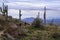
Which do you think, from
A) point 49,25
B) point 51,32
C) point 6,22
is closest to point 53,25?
point 49,25

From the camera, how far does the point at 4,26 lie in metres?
16.6

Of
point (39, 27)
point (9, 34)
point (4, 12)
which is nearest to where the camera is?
point (9, 34)

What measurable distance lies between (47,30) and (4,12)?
379 cm

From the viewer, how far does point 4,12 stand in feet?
62.8

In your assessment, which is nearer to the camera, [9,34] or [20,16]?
[9,34]

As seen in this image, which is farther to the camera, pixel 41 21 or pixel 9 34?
pixel 41 21

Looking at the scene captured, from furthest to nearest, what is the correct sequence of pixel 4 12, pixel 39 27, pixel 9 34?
pixel 4 12 < pixel 39 27 < pixel 9 34

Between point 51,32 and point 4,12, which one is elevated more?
point 4,12

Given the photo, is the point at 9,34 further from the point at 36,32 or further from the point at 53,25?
the point at 53,25

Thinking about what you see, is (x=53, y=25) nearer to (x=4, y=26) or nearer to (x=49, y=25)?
(x=49, y=25)

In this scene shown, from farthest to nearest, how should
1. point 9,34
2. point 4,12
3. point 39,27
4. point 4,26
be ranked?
1. point 4,12
2. point 39,27
3. point 4,26
4. point 9,34

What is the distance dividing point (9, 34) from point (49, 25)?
12.6 ft

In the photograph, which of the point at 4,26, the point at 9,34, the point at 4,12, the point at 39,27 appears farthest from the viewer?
the point at 4,12

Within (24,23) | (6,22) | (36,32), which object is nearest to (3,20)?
(6,22)
